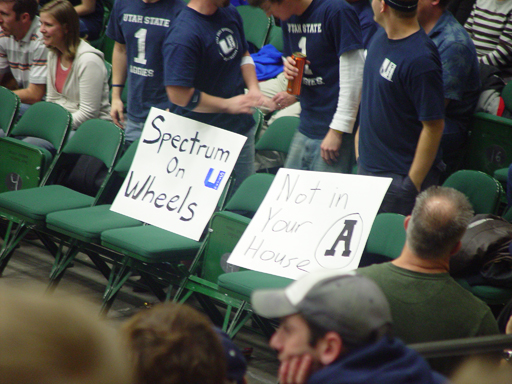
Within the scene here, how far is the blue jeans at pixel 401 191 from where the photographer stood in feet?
11.1

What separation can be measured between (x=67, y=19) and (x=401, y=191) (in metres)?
3.26

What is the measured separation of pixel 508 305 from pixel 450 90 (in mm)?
1604

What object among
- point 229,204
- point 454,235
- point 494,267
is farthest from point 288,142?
point 454,235

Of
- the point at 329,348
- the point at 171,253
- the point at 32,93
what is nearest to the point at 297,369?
the point at 329,348

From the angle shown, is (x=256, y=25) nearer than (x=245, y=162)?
No

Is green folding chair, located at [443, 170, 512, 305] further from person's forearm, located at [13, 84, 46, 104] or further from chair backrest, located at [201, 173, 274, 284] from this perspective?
person's forearm, located at [13, 84, 46, 104]

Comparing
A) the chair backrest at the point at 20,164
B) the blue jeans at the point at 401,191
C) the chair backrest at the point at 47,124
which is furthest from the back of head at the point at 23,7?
the blue jeans at the point at 401,191

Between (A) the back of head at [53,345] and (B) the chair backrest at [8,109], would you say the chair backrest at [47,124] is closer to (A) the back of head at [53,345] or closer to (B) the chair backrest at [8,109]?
(B) the chair backrest at [8,109]

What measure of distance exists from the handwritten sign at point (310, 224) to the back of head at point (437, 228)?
2.92ft

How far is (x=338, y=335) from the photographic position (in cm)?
145

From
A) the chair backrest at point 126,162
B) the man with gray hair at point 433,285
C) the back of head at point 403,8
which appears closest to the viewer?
the man with gray hair at point 433,285

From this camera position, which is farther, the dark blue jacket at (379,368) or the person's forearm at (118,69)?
the person's forearm at (118,69)

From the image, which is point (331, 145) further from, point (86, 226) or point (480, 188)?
point (86, 226)

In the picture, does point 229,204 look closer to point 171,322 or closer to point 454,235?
point 454,235
